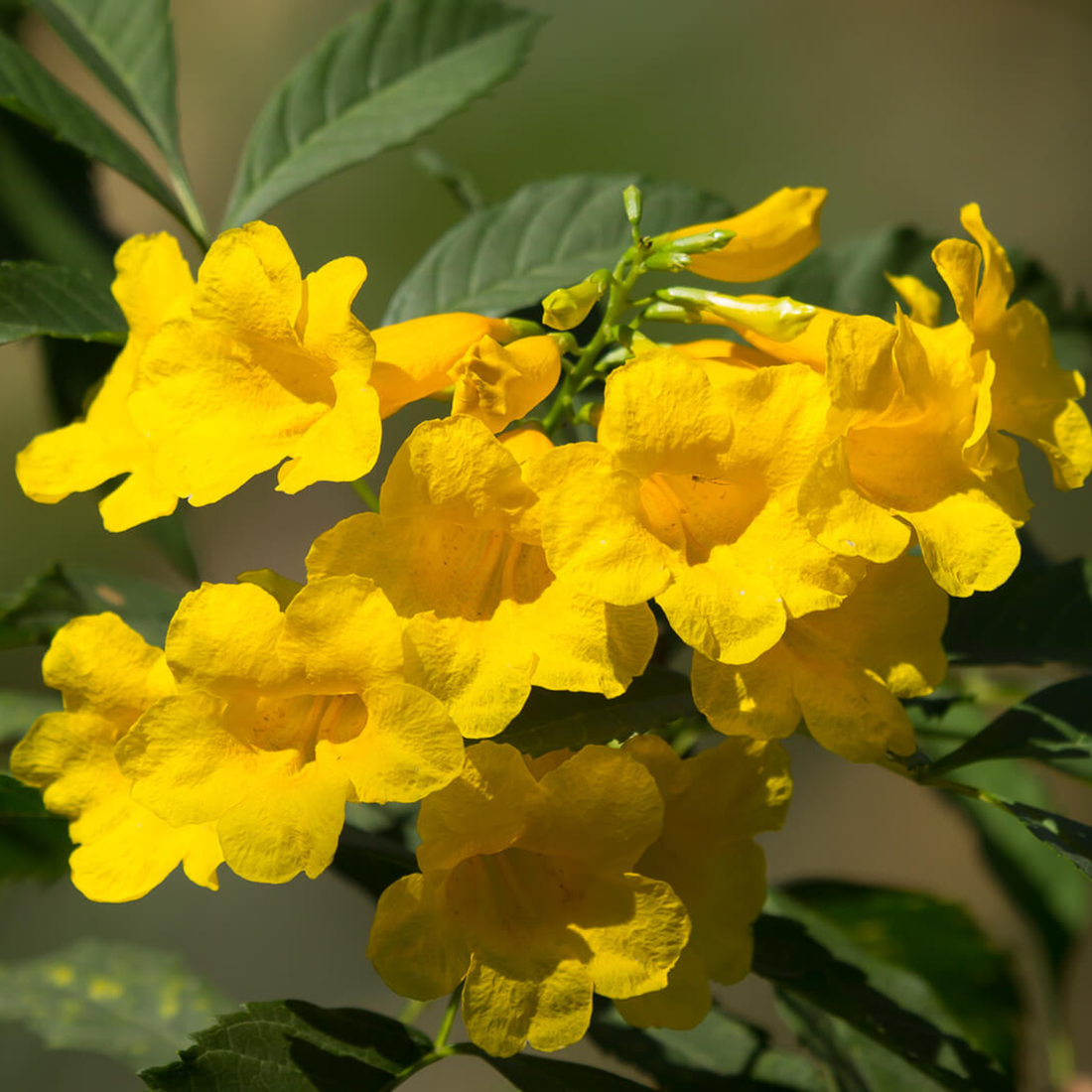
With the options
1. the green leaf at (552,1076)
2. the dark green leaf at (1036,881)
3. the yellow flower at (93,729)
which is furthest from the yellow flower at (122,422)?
the dark green leaf at (1036,881)

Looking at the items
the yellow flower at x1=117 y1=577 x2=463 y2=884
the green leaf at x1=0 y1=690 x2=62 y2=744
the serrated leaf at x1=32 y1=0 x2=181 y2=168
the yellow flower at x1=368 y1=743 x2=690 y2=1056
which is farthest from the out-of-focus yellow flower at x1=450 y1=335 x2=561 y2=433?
the green leaf at x1=0 y1=690 x2=62 y2=744

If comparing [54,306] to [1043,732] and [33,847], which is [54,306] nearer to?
[33,847]

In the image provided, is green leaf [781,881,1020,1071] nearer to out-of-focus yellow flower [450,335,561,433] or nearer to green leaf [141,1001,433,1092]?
green leaf [141,1001,433,1092]

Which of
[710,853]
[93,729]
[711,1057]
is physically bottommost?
[711,1057]

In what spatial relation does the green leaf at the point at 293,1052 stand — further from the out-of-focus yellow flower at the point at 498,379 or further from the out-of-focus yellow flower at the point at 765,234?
the out-of-focus yellow flower at the point at 765,234

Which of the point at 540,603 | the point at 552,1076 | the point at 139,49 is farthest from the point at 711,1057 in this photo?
the point at 139,49

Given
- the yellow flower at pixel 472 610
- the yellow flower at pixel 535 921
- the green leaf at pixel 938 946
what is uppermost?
the yellow flower at pixel 472 610
